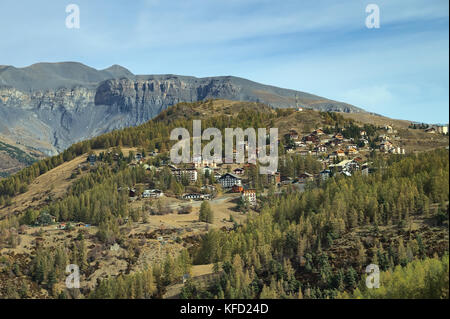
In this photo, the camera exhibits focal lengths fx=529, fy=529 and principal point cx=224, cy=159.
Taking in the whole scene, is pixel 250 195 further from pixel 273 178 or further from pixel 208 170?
pixel 208 170

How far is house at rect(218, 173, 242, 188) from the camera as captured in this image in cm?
15975

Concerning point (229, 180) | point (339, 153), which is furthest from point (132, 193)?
point (339, 153)

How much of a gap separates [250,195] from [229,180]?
1958 cm

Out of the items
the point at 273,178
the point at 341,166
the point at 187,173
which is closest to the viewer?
the point at 341,166

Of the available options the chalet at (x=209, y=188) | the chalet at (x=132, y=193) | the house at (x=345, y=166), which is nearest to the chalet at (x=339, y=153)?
the house at (x=345, y=166)

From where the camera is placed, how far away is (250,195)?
142625 mm

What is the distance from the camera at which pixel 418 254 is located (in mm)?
76812

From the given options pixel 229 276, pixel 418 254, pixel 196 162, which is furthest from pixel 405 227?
pixel 196 162

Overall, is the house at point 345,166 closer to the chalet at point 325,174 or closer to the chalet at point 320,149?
the chalet at point 325,174

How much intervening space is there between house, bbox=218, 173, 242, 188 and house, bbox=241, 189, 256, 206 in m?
14.0

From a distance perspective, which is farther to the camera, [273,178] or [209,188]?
[209,188]

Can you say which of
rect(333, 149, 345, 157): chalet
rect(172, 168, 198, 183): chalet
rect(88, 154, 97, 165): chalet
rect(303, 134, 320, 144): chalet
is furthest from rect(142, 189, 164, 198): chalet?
rect(303, 134, 320, 144): chalet
